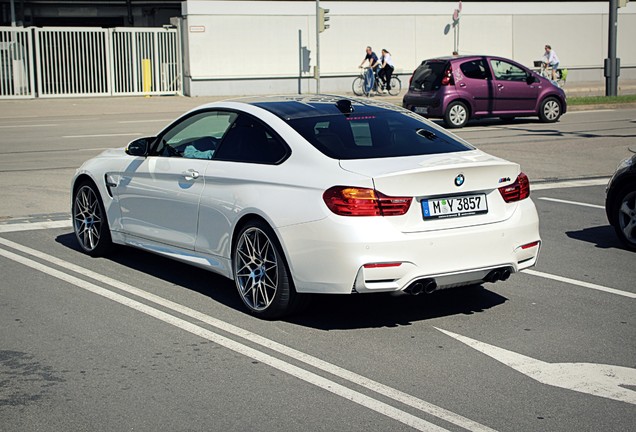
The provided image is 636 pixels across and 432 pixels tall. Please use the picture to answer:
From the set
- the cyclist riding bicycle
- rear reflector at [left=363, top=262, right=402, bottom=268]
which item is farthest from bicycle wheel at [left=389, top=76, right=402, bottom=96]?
rear reflector at [left=363, top=262, right=402, bottom=268]

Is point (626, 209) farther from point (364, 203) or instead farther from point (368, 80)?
point (368, 80)

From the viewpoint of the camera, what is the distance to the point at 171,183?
25.4 feet

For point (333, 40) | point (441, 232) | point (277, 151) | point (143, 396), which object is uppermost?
point (333, 40)

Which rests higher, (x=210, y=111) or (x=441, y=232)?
(x=210, y=111)

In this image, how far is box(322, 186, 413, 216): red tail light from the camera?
6.20 m

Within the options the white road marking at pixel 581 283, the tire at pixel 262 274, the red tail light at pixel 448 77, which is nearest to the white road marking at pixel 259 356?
the tire at pixel 262 274

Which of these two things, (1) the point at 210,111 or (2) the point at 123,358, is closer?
(2) the point at 123,358

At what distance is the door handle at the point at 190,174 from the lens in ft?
24.4

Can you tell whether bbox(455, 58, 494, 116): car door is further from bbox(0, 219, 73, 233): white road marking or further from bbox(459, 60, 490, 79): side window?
bbox(0, 219, 73, 233): white road marking

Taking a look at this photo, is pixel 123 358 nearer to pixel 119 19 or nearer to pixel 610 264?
pixel 610 264

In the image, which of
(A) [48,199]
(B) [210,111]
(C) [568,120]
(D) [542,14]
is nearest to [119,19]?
(D) [542,14]

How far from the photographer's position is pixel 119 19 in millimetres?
50281

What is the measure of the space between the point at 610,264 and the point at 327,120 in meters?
3.08

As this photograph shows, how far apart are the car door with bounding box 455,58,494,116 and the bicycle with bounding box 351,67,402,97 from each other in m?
11.1
